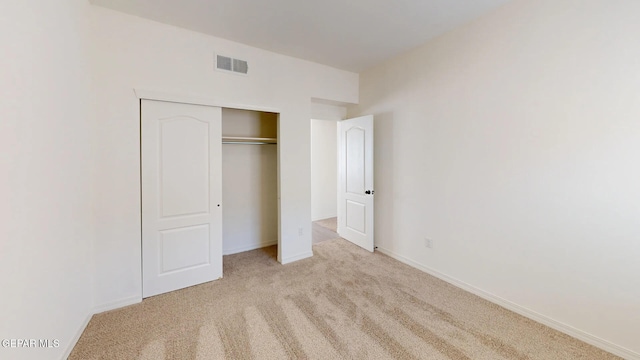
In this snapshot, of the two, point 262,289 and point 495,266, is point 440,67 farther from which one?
point 262,289

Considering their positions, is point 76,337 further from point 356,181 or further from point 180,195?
point 356,181

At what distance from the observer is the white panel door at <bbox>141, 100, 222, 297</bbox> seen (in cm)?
253

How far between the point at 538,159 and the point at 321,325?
2447 millimetres

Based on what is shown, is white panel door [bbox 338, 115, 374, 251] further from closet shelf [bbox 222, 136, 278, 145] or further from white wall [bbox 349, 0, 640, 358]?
closet shelf [bbox 222, 136, 278, 145]

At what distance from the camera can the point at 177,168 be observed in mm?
2678

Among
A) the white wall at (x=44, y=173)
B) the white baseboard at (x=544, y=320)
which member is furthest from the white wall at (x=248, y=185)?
the white baseboard at (x=544, y=320)

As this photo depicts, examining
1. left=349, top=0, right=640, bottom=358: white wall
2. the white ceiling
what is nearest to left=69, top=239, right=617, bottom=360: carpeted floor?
left=349, top=0, right=640, bottom=358: white wall

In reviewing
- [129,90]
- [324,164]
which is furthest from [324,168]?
[129,90]

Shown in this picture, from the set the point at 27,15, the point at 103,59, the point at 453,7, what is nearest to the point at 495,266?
the point at 453,7

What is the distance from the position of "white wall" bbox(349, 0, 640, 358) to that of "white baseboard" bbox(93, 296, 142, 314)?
3.30 m

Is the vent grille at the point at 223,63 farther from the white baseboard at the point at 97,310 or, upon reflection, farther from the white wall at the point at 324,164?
the white wall at the point at 324,164

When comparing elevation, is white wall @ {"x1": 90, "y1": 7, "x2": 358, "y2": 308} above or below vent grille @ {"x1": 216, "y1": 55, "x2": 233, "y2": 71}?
below

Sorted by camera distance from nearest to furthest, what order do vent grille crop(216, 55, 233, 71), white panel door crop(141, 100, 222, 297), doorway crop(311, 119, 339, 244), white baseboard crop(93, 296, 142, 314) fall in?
white baseboard crop(93, 296, 142, 314) → white panel door crop(141, 100, 222, 297) → vent grille crop(216, 55, 233, 71) → doorway crop(311, 119, 339, 244)

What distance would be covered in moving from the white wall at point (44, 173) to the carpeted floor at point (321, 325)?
1.65 feet
